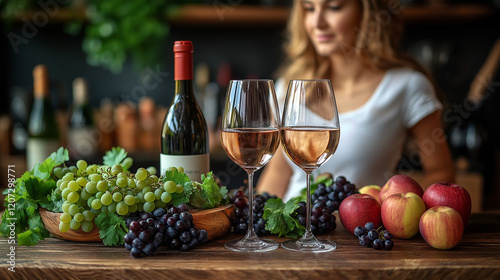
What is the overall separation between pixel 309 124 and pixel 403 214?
20 centimetres

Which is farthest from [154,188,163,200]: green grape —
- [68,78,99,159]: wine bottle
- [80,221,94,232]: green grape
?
[68,78,99,159]: wine bottle

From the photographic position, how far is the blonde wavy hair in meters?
1.60

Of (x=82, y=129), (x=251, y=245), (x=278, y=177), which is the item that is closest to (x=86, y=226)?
(x=251, y=245)

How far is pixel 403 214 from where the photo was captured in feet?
2.41

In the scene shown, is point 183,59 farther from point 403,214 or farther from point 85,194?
point 403,214

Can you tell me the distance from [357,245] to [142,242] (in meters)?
0.31

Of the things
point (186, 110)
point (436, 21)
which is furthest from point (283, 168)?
point (436, 21)

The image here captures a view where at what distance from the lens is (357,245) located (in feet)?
2.37

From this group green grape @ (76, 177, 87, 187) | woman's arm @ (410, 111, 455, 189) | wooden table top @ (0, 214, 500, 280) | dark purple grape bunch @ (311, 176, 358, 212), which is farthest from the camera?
woman's arm @ (410, 111, 455, 189)

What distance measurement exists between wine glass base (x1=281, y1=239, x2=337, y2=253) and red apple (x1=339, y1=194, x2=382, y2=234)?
6cm

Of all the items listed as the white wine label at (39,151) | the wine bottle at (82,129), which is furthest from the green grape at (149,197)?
the wine bottle at (82,129)

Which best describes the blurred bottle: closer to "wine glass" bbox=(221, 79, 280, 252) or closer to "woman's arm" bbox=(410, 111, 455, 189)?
"woman's arm" bbox=(410, 111, 455, 189)

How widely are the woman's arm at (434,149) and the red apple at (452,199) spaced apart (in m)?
0.85

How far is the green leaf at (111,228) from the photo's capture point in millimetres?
696
